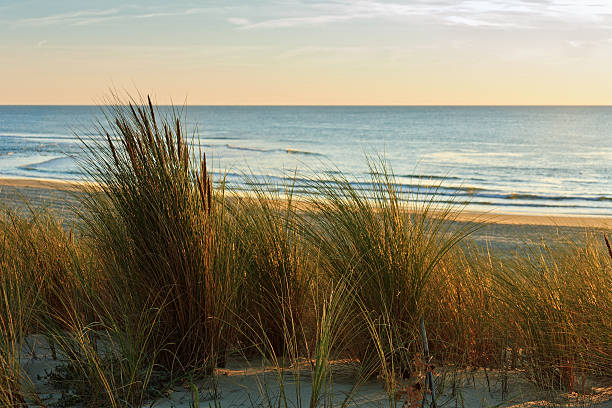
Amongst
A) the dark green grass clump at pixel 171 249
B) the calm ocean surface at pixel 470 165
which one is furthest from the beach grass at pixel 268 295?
the calm ocean surface at pixel 470 165

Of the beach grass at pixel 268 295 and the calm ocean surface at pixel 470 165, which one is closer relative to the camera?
the beach grass at pixel 268 295

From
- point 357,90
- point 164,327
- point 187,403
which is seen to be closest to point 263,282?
point 164,327

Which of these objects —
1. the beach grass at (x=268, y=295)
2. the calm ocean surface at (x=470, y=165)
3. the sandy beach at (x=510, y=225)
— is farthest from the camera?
the calm ocean surface at (x=470, y=165)

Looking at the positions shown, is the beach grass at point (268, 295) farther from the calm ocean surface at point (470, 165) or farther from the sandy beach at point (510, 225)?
the sandy beach at point (510, 225)

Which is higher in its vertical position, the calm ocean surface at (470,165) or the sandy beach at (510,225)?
the calm ocean surface at (470,165)

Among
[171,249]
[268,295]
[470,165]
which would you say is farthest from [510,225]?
[470,165]

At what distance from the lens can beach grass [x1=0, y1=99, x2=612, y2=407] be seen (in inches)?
A: 118

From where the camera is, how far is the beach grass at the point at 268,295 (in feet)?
9.83

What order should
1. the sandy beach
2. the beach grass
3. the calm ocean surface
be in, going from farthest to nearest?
the calm ocean surface
the sandy beach
the beach grass

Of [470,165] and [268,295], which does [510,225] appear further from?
[470,165]

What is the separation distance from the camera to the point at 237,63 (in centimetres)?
4825

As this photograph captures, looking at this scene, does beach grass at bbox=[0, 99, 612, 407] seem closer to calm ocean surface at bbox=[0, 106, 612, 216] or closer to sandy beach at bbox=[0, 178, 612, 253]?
calm ocean surface at bbox=[0, 106, 612, 216]

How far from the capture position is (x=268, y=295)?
3523mm

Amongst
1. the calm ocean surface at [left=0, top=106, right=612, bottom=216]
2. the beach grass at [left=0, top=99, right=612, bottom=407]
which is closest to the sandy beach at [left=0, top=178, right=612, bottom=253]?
the calm ocean surface at [left=0, top=106, right=612, bottom=216]
